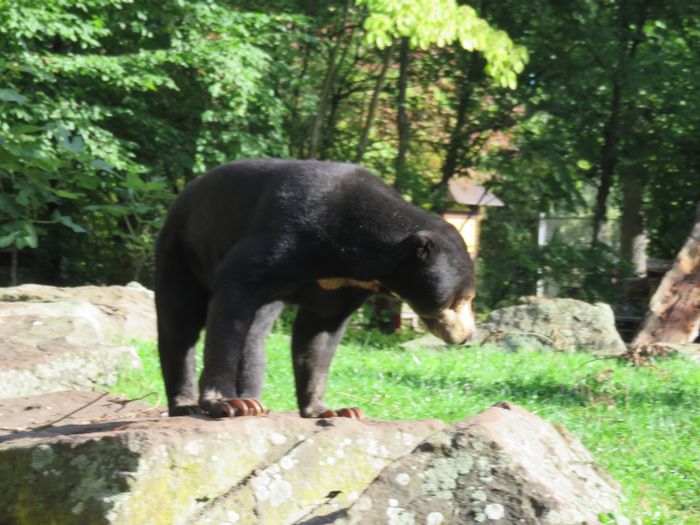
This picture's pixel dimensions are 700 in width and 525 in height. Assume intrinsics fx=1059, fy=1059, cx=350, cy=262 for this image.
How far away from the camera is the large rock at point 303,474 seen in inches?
125

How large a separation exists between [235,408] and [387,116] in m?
10.6

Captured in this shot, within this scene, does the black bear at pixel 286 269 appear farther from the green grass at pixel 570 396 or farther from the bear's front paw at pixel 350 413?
the green grass at pixel 570 396

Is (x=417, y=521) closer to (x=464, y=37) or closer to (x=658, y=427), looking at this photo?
(x=658, y=427)

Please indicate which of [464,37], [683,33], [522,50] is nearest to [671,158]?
[683,33]

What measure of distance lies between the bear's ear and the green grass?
133 cm

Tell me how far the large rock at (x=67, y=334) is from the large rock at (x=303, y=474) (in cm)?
235

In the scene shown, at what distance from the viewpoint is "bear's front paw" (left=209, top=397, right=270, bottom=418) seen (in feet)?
14.1

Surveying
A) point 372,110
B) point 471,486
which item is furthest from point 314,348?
point 372,110

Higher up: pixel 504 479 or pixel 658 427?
pixel 504 479

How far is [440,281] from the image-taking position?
4.82 metres

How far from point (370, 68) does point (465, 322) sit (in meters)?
9.89

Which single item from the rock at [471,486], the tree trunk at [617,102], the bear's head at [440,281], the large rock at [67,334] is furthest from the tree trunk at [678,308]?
the rock at [471,486]

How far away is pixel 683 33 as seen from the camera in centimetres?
1386

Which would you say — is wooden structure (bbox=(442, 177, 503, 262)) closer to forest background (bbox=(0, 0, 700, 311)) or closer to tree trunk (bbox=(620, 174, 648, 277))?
forest background (bbox=(0, 0, 700, 311))
